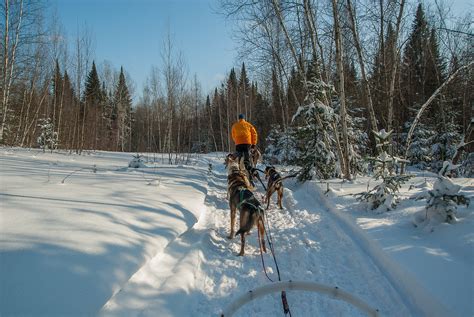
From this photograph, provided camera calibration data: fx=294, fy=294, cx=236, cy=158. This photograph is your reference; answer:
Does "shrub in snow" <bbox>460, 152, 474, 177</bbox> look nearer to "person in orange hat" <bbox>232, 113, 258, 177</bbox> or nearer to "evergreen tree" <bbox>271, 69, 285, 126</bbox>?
"evergreen tree" <bbox>271, 69, 285, 126</bbox>

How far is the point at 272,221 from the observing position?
600 centimetres

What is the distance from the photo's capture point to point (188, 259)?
398cm

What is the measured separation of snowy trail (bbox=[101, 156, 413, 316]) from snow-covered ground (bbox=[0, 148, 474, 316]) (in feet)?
0.05

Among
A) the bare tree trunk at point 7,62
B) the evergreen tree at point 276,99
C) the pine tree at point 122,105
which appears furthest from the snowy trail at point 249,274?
the pine tree at point 122,105

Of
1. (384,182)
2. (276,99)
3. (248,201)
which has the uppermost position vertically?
(276,99)

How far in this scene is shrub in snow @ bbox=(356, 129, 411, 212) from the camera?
544 centimetres

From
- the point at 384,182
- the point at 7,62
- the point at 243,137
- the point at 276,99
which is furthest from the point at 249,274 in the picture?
the point at 276,99

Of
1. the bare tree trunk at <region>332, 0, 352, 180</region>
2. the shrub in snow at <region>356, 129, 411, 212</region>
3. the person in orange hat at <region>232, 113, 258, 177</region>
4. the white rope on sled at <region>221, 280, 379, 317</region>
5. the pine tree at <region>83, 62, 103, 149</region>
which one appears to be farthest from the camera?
the pine tree at <region>83, 62, 103, 149</region>

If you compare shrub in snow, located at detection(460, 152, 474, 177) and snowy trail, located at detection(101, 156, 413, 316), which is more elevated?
shrub in snow, located at detection(460, 152, 474, 177)

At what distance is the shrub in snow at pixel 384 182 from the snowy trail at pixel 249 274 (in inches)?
32.6

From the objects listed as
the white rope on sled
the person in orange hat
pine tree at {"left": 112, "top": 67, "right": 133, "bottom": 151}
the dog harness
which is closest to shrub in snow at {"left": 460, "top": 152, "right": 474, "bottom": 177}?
the person in orange hat

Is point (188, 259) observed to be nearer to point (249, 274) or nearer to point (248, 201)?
point (249, 274)

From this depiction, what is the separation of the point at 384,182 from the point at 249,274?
333 cm

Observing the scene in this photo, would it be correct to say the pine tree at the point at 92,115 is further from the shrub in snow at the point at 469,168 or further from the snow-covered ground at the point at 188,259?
the shrub in snow at the point at 469,168
